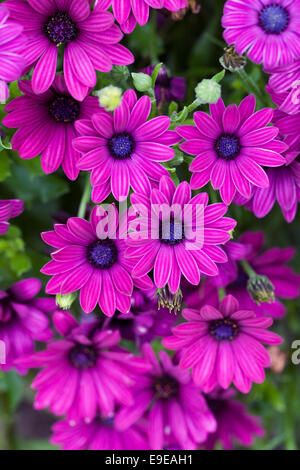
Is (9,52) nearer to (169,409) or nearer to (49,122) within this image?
(49,122)

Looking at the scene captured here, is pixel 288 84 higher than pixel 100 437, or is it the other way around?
pixel 288 84

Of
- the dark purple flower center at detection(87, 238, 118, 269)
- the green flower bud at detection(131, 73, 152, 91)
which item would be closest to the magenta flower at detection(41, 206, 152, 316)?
the dark purple flower center at detection(87, 238, 118, 269)

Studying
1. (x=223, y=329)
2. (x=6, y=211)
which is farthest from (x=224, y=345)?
(x=6, y=211)

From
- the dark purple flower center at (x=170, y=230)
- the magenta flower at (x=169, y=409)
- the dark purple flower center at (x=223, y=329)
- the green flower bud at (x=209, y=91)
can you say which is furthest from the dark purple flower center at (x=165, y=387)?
the green flower bud at (x=209, y=91)

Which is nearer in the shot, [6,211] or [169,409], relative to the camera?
[6,211]

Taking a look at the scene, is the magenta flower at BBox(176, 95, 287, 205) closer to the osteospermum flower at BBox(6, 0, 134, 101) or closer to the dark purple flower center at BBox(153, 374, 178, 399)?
the osteospermum flower at BBox(6, 0, 134, 101)

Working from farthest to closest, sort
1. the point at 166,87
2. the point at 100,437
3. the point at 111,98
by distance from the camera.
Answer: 1. the point at 100,437
2. the point at 166,87
3. the point at 111,98
